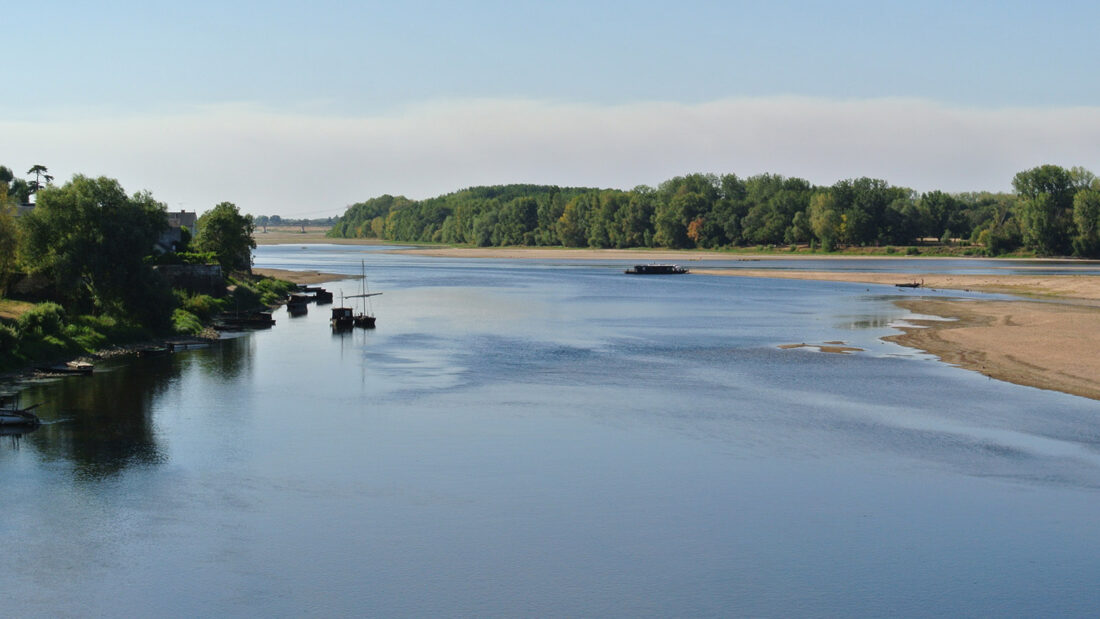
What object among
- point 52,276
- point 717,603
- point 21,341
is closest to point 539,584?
point 717,603

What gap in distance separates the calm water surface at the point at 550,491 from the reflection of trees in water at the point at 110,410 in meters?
0.19

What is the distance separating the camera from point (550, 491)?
102ft

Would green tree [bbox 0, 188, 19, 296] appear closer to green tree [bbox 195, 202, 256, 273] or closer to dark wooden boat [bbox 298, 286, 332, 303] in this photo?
green tree [bbox 195, 202, 256, 273]

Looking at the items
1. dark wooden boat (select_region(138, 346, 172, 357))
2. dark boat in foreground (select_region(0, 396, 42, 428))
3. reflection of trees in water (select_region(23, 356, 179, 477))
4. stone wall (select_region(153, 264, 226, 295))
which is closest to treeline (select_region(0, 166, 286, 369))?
dark wooden boat (select_region(138, 346, 172, 357))

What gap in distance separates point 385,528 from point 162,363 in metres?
33.7

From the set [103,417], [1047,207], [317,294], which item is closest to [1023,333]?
[103,417]

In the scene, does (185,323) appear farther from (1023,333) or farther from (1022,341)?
(1023,333)

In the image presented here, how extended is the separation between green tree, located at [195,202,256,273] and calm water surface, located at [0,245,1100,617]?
47.2 m

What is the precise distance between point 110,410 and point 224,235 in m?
63.1

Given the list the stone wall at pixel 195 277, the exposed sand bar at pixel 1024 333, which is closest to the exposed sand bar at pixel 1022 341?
the exposed sand bar at pixel 1024 333

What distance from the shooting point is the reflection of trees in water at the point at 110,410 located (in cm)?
3462

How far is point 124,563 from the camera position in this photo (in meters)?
24.9

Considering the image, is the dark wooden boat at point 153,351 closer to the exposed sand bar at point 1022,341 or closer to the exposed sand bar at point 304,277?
the exposed sand bar at point 1022,341

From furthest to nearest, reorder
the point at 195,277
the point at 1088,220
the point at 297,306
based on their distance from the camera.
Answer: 1. the point at 1088,220
2. the point at 297,306
3. the point at 195,277
